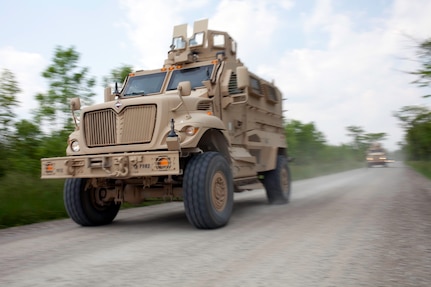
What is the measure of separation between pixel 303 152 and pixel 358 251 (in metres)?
29.3

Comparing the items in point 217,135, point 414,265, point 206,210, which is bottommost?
point 414,265

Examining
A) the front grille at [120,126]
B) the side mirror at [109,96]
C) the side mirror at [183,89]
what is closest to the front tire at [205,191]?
the front grille at [120,126]

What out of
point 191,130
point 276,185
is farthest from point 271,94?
point 191,130

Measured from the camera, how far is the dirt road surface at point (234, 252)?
3461mm

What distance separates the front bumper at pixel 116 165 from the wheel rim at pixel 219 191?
0.74 meters

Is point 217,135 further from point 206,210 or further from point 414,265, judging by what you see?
point 414,265

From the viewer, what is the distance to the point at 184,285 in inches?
129

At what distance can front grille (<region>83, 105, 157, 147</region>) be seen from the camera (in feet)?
19.6

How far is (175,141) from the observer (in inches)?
212

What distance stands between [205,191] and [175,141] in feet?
2.73

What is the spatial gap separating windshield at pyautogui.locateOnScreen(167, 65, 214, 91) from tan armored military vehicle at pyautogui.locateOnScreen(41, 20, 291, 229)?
0.02 meters

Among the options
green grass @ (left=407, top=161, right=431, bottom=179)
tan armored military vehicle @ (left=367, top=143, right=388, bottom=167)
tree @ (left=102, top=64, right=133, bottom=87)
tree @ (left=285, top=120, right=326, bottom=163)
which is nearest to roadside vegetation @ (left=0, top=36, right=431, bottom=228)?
tree @ (left=102, top=64, right=133, bottom=87)

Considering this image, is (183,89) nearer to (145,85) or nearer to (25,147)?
(145,85)

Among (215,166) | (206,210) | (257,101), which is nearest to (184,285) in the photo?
(206,210)
